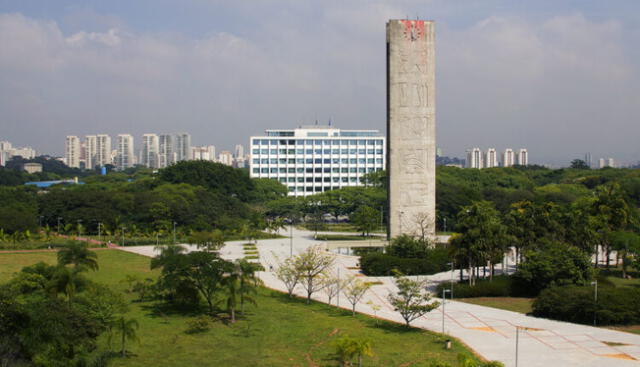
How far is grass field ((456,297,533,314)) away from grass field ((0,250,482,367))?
6.66 meters

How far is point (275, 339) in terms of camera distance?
2302cm

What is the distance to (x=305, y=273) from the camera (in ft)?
105

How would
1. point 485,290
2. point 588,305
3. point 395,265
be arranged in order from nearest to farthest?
point 588,305, point 485,290, point 395,265

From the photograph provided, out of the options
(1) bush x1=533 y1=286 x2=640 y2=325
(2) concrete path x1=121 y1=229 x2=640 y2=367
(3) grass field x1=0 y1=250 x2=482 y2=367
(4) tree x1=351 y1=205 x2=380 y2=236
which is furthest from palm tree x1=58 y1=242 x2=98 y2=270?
(4) tree x1=351 y1=205 x2=380 y2=236

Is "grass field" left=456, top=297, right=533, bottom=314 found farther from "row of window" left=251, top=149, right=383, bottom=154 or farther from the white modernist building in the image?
"row of window" left=251, top=149, right=383, bottom=154

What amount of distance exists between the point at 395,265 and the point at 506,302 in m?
9.06

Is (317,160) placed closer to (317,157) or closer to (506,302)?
(317,157)

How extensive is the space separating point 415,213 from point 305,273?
16.6 m

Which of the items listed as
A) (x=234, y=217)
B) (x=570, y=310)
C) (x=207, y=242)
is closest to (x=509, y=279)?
(x=570, y=310)

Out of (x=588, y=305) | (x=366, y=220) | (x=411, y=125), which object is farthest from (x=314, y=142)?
(x=588, y=305)

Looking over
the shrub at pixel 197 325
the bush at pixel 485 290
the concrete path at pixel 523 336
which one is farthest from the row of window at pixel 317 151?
the shrub at pixel 197 325

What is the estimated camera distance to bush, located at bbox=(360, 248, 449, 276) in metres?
37.4

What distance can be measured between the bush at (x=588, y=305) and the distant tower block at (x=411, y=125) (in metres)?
17.8

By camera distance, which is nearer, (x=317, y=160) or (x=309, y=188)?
(x=317, y=160)
